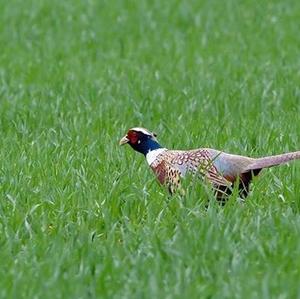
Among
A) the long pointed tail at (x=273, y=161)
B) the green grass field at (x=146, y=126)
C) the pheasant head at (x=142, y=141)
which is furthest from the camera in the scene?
the pheasant head at (x=142, y=141)

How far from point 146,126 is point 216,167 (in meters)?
2.58

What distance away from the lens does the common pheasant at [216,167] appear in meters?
6.10

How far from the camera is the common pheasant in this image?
6.10 metres

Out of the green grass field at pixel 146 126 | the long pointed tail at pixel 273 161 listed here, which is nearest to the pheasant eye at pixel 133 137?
the green grass field at pixel 146 126

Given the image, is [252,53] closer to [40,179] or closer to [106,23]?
[106,23]

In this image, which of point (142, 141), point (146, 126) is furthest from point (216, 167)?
point (146, 126)

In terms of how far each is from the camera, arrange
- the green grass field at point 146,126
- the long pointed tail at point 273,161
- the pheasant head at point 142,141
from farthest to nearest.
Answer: the pheasant head at point 142,141 < the long pointed tail at point 273,161 < the green grass field at point 146,126

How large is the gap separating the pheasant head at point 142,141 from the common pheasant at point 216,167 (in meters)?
0.16

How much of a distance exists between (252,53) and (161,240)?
6.70m

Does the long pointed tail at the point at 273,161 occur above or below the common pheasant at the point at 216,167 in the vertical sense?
above

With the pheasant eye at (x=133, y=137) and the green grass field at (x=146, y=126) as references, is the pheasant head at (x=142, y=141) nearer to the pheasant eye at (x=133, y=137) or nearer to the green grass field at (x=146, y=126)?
the pheasant eye at (x=133, y=137)

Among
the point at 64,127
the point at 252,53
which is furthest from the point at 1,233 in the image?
the point at 252,53

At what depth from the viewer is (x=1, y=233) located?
5590 millimetres

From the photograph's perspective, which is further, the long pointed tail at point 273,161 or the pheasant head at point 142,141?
the pheasant head at point 142,141
